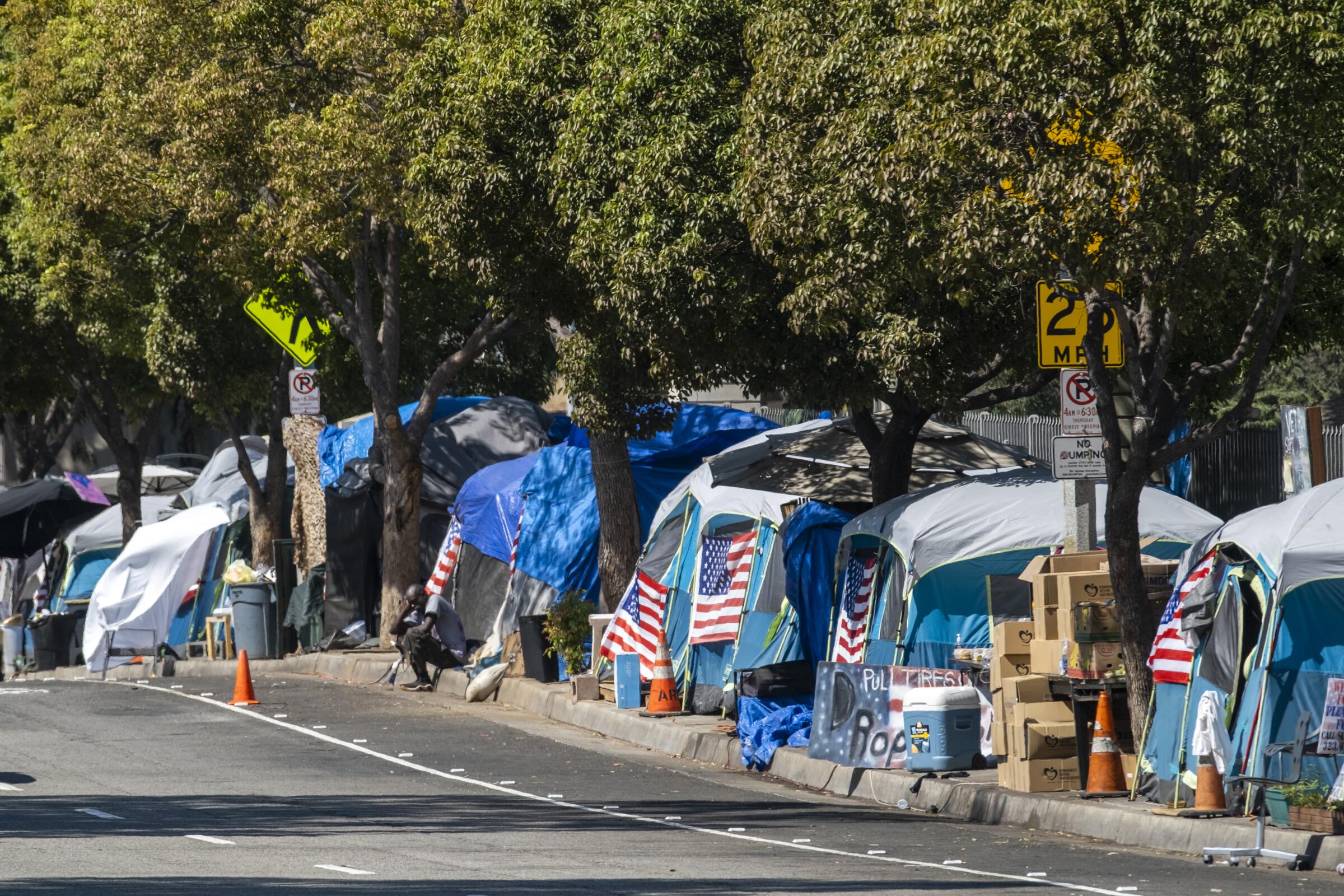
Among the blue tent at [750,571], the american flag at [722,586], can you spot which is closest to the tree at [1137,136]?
the blue tent at [750,571]

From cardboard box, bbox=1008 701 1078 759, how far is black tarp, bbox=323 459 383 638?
1492 cm

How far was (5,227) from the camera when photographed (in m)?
30.3

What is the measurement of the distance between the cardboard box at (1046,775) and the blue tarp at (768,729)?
9.42 ft

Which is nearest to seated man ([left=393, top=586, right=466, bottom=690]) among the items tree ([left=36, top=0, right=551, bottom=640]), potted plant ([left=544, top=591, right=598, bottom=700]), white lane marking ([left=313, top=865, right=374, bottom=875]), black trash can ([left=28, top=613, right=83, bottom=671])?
potted plant ([left=544, top=591, right=598, bottom=700])

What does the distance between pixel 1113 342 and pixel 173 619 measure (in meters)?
20.3

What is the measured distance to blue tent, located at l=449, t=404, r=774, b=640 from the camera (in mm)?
22438

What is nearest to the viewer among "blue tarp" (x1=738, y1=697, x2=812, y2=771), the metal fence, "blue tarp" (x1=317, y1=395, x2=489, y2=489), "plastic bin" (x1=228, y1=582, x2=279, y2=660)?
"blue tarp" (x1=738, y1=697, x2=812, y2=771)

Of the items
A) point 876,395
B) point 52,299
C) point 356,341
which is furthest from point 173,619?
point 876,395

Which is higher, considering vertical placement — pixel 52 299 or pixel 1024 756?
pixel 52 299

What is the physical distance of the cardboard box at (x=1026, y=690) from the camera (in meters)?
13.1

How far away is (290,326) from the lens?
25797mm

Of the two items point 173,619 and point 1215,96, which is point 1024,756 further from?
point 173,619

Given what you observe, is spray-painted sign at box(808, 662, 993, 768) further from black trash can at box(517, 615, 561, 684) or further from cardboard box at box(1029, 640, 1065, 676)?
black trash can at box(517, 615, 561, 684)

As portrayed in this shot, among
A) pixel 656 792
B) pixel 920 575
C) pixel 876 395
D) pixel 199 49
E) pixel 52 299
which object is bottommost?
pixel 656 792
